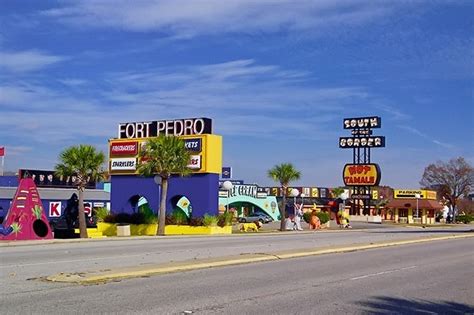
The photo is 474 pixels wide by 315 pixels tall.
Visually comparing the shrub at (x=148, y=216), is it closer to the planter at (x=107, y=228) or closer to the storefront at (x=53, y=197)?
the planter at (x=107, y=228)

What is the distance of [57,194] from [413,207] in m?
56.5

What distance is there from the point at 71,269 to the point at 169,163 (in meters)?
24.4

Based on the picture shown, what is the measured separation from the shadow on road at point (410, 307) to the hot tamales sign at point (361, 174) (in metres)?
74.7

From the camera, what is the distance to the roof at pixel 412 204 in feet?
315

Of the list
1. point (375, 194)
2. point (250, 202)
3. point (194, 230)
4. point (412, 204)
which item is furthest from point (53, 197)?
point (412, 204)

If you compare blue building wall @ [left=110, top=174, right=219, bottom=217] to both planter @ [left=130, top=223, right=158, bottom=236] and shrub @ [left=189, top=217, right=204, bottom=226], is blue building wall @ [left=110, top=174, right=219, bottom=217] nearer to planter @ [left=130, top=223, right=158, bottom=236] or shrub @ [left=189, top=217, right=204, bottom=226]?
shrub @ [left=189, top=217, right=204, bottom=226]

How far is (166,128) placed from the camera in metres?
46.9

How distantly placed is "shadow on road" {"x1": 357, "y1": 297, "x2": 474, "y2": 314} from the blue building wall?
106 feet

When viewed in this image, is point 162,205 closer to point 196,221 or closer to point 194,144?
point 196,221

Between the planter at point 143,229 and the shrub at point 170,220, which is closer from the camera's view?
the shrub at point 170,220

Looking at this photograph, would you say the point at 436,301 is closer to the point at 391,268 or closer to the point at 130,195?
the point at 391,268

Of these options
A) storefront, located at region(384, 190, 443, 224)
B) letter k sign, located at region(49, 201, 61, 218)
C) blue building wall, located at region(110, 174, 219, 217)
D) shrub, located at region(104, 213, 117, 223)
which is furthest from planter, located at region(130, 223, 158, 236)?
storefront, located at region(384, 190, 443, 224)

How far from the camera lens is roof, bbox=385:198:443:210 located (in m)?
96.1

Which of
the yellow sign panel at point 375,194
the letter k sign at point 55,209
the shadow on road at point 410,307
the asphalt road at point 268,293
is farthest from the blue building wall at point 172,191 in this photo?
the yellow sign panel at point 375,194
